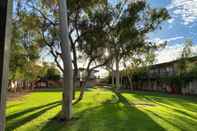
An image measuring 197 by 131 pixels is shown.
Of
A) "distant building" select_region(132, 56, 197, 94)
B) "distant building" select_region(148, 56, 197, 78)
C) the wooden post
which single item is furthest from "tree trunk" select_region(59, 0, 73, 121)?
"distant building" select_region(148, 56, 197, 78)

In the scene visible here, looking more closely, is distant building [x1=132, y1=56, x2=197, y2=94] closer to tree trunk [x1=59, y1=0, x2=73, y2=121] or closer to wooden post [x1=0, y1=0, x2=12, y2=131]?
tree trunk [x1=59, y1=0, x2=73, y2=121]

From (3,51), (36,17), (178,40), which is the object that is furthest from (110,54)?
(178,40)

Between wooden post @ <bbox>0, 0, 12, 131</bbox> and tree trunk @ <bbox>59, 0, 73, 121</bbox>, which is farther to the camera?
tree trunk @ <bbox>59, 0, 73, 121</bbox>

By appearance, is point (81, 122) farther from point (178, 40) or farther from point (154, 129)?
point (178, 40)

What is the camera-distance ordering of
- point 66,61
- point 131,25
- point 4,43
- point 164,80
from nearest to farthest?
1. point 4,43
2. point 66,61
3. point 131,25
4. point 164,80

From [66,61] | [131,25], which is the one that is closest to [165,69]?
[131,25]

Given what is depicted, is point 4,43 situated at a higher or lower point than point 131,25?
lower

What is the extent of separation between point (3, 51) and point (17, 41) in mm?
17676

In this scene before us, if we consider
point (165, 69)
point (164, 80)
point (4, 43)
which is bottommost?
point (4, 43)

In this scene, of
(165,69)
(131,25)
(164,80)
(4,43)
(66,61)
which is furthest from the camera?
(165,69)

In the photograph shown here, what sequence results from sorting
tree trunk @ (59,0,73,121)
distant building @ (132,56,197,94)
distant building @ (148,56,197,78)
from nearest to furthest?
1. tree trunk @ (59,0,73,121)
2. distant building @ (132,56,197,94)
3. distant building @ (148,56,197,78)

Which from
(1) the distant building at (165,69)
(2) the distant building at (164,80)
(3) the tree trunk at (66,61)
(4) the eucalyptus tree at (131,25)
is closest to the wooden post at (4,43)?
(3) the tree trunk at (66,61)

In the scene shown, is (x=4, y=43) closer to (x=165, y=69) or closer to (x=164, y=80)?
(x=164, y=80)

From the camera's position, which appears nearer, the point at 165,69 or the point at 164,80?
the point at 164,80
